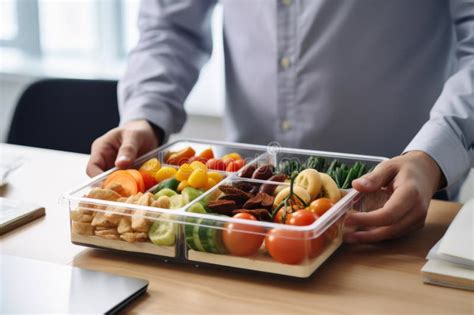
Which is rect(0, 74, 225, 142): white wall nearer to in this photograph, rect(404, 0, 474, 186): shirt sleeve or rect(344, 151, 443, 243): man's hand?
rect(404, 0, 474, 186): shirt sleeve

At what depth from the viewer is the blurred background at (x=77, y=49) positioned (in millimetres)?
2873

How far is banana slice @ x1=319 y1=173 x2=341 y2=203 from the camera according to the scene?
1104mm

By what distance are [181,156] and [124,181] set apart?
0.55 ft

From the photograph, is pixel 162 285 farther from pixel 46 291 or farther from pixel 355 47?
pixel 355 47

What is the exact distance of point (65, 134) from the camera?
2033 mm

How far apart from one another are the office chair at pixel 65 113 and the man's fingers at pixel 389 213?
3.37 ft

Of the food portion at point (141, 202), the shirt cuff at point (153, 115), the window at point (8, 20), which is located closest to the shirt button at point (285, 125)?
the shirt cuff at point (153, 115)

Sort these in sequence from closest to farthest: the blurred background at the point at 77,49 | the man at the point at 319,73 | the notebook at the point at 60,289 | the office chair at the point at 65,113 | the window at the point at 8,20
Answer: the notebook at the point at 60,289 < the man at the point at 319,73 < the office chair at the point at 65,113 < the blurred background at the point at 77,49 < the window at the point at 8,20

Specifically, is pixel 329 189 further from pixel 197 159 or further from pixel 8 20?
pixel 8 20

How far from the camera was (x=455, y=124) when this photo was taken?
4.23 feet

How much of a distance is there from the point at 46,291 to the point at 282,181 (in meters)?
0.39

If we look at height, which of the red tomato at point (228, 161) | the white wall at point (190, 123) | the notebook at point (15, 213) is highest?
the red tomato at point (228, 161)

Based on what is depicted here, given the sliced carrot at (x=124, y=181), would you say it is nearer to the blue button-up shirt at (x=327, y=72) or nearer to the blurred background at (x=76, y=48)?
the blue button-up shirt at (x=327, y=72)

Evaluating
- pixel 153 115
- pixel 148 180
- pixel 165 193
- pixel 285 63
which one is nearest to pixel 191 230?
pixel 165 193
